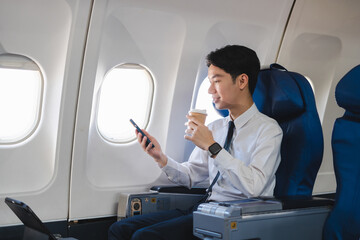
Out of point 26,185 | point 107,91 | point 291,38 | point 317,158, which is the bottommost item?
point 26,185

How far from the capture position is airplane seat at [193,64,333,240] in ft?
7.82

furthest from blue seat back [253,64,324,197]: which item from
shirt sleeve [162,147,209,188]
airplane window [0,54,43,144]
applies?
airplane window [0,54,43,144]

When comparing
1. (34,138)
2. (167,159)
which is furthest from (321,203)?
(34,138)

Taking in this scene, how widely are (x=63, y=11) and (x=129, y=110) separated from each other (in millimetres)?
948

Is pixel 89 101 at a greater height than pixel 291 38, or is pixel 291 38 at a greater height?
pixel 291 38

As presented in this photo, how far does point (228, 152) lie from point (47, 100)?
127cm

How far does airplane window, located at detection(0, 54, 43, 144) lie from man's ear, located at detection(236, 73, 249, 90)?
1300 millimetres

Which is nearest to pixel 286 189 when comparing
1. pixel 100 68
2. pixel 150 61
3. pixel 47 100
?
pixel 150 61

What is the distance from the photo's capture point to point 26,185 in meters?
3.31

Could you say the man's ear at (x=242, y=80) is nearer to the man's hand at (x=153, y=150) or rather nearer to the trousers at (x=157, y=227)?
the man's hand at (x=153, y=150)

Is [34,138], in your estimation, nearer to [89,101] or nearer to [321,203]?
[89,101]

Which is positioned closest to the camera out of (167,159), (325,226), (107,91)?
(325,226)

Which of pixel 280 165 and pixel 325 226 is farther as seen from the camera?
pixel 280 165

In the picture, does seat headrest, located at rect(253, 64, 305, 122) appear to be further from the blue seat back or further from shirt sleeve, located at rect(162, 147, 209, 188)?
shirt sleeve, located at rect(162, 147, 209, 188)
